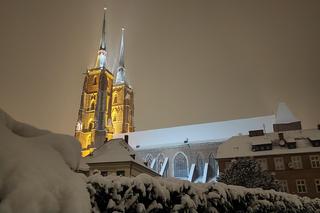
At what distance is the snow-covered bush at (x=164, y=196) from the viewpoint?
14.3 feet

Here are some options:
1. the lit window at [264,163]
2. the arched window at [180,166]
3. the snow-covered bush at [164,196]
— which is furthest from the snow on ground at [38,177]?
the arched window at [180,166]

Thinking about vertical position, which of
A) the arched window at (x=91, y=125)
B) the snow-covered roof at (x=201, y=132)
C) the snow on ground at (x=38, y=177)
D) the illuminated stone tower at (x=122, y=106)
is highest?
the illuminated stone tower at (x=122, y=106)

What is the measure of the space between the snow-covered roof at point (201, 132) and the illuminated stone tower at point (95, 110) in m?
8.78

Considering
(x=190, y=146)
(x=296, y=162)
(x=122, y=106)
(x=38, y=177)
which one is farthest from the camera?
(x=122, y=106)

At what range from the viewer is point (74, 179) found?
10.6 feet

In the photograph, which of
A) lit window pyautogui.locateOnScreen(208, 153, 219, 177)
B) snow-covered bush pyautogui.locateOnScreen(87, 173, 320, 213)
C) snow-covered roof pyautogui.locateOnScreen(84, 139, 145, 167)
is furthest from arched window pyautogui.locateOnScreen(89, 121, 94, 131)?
snow-covered bush pyautogui.locateOnScreen(87, 173, 320, 213)

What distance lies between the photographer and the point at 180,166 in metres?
50.8

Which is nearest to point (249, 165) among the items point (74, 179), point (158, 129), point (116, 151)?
point (116, 151)

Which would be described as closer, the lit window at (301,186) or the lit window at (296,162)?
the lit window at (301,186)

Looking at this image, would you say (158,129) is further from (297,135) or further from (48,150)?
(48,150)

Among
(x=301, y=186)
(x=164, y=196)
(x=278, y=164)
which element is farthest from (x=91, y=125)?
(x=164, y=196)

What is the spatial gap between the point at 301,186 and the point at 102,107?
1851 inches

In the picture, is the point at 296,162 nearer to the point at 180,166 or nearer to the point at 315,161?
the point at 315,161

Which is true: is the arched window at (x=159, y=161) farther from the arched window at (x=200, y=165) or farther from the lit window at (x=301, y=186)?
the lit window at (x=301, y=186)
